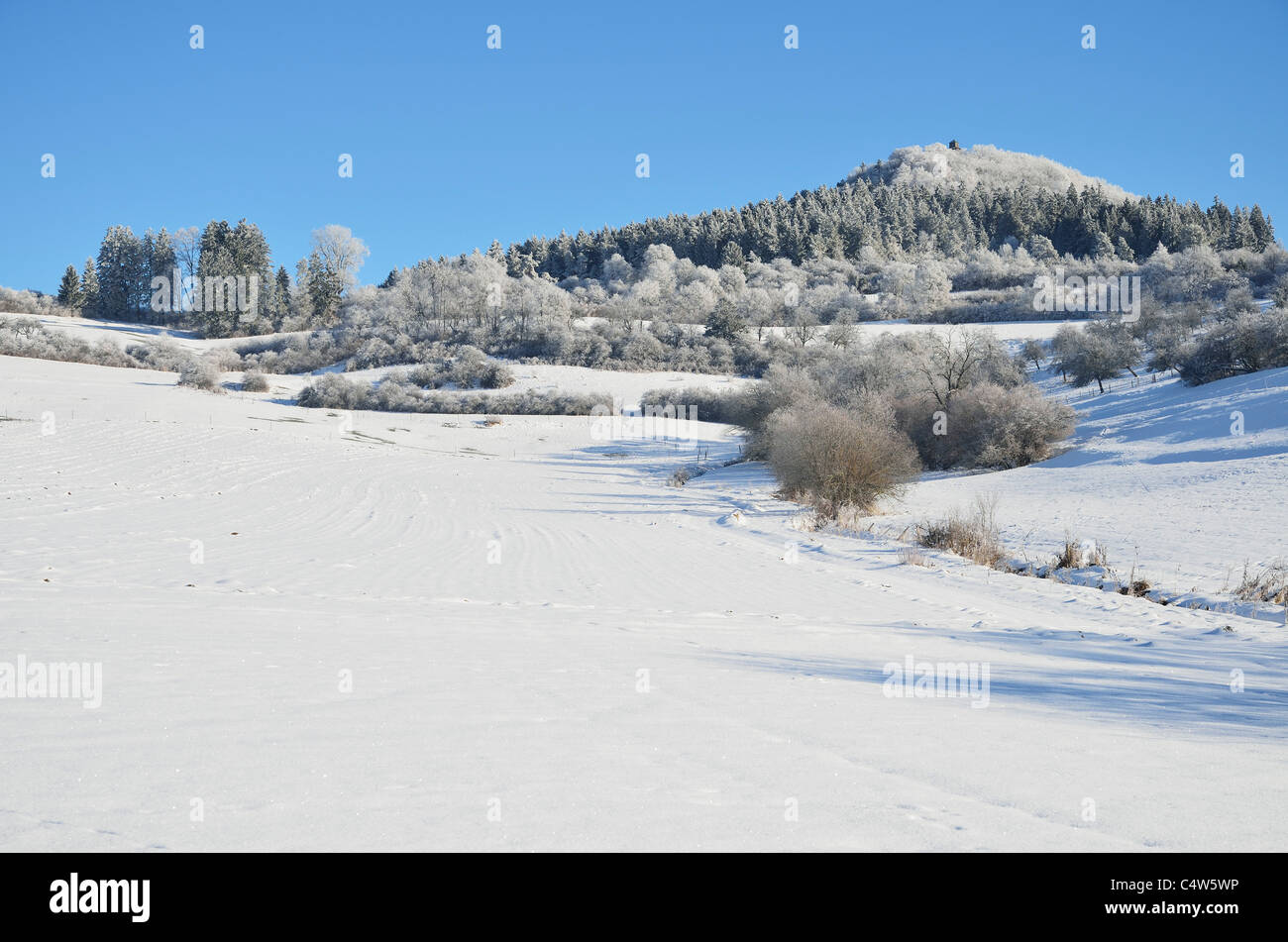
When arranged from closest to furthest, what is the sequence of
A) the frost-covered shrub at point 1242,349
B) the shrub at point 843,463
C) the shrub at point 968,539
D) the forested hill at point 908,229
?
the shrub at point 968,539
the shrub at point 843,463
the frost-covered shrub at point 1242,349
the forested hill at point 908,229

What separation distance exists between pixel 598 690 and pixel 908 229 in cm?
11727

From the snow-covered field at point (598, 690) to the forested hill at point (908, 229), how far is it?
306 feet

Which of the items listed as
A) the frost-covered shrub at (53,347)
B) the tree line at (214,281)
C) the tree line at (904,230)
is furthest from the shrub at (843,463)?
the tree line at (904,230)

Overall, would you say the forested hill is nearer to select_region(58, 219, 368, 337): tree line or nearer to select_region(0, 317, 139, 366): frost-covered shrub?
select_region(58, 219, 368, 337): tree line

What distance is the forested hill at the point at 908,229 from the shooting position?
305ft

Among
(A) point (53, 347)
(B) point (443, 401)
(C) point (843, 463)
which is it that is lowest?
(C) point (843, 463)

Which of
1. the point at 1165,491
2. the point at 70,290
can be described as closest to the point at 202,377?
the point at 1165,491

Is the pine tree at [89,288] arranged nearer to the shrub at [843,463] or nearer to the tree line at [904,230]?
the tree line at [904,230]

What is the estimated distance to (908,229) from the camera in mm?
109812

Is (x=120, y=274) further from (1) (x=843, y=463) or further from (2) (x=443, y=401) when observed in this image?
(1) (x=843, y=463)

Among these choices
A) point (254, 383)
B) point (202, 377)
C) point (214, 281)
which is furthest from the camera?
point (214, 281)

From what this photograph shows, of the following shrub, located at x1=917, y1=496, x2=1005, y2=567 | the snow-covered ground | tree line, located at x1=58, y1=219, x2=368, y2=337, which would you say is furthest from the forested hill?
shrub, located at x1=917, y1=496, x2=1005, y2=567

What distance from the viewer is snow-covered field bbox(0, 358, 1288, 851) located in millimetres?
2436
